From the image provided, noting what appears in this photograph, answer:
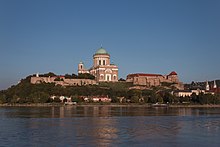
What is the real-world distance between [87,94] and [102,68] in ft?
39.8

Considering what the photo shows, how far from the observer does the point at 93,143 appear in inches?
648

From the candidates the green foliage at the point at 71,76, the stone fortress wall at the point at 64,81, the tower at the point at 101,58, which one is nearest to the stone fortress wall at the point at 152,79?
the tower at the point at 101,58

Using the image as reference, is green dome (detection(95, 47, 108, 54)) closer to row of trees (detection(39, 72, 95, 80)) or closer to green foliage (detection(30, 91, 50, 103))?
row of trees (detection(39, 72, 95, 80))

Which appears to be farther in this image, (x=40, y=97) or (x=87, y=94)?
(x=87, y=94)

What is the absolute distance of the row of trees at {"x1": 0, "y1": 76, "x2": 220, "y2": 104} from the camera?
230 ft

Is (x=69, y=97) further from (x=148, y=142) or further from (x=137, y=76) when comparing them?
(x=148, y=142)

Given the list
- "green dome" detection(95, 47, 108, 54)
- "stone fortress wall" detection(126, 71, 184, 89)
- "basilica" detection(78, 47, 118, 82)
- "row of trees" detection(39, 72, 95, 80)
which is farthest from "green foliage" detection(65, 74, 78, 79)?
"stone fortress wall" detection(126, 71, 184, 89)

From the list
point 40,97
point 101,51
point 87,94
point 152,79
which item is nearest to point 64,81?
point 87,94

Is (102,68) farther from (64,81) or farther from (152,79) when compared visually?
(152,79)

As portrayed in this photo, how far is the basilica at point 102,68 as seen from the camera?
84.7m

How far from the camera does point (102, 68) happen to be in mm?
84625

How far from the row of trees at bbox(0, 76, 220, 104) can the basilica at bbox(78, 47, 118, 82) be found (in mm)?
6785

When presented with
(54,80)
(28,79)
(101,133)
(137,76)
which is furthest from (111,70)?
(101,133)

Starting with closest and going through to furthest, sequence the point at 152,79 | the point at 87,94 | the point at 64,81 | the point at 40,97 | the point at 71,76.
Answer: the point at 40,97 → the point at 87,94 → the point at 64,81 → the point at 71,76 → the point at 152,79
